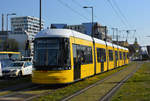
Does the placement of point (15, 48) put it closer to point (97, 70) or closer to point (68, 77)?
point (97, 70)

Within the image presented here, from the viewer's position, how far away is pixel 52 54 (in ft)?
47.9

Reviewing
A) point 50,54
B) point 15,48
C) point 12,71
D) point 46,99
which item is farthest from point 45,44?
point 15,48

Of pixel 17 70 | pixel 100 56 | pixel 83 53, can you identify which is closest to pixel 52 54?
pixel 83 53

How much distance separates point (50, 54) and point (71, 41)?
176 centimetres

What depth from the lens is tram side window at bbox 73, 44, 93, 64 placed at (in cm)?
1655

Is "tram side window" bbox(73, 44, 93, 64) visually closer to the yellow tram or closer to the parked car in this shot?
the yellow tram

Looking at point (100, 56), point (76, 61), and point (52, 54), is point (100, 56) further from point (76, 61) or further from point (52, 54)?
point (52, 54)

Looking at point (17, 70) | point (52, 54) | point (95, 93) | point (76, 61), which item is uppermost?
point (52, 54)

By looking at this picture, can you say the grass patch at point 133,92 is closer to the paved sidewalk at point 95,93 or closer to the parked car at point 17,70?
the paved sidewalk at point 95,93

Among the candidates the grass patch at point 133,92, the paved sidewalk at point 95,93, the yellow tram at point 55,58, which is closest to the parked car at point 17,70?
the yellow tram at point 55,58

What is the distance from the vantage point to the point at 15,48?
315 ft

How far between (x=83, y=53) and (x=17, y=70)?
6.82m

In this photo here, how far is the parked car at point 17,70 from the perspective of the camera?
21.9m

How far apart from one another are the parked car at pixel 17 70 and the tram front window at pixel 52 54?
7.74 meters
